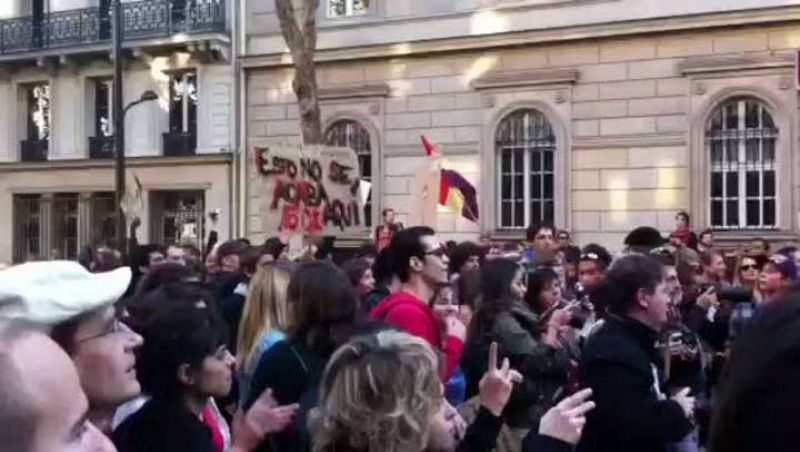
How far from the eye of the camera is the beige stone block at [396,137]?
26.0 metres

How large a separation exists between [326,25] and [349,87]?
1588mm

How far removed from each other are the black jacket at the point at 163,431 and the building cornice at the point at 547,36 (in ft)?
62.6

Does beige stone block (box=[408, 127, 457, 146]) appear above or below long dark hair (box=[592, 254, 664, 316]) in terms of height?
above

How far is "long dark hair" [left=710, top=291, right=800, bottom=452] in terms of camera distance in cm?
145

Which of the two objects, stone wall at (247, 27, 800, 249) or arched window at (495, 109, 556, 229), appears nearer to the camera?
stone wall at (247, 27, 800, 249)

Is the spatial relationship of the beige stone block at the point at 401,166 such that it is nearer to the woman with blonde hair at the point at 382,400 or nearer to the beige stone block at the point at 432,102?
the beige stone block at the point at 432,102

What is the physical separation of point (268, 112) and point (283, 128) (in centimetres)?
65

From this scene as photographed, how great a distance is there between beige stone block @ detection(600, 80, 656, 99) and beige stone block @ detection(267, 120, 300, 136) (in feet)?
23.4

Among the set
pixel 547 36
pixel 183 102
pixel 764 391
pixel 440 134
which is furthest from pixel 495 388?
pixel 183 102

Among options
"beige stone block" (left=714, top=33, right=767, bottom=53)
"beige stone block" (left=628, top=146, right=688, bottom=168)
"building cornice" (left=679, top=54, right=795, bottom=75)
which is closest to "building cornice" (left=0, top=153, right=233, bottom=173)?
"beige stone block" (left=628, top=146, right=688, bottom=168)

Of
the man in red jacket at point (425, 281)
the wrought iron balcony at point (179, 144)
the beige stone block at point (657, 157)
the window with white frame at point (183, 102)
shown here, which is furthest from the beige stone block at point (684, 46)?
the man in red jacket at point (425, 281)

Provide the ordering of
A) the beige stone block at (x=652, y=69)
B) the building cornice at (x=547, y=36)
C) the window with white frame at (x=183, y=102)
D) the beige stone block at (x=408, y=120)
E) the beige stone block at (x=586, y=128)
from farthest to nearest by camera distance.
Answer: the window with white frame at (x=183, y=102) → the beige stone block at (x=408, y=120) → the beige stone block at (x=586, y=128) → the beige stone block at (x=652, y=69) → the building cornice at (x=547, y=36)

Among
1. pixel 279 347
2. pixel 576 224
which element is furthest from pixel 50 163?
pixel 279 347

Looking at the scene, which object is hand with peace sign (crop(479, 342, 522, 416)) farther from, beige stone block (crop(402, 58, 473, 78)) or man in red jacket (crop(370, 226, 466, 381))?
beige stone block (crop(402, 58, 473, 78))
